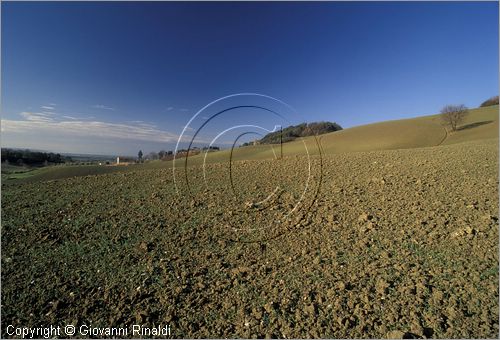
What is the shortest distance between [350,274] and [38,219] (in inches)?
353

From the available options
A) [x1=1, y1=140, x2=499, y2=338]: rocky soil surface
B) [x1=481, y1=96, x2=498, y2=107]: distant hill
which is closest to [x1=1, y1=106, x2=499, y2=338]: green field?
[x1=1, y1=140, x2=499, y2=338]: rocky soil surface

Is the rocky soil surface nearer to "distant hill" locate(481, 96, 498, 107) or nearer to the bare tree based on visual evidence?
the bare tree

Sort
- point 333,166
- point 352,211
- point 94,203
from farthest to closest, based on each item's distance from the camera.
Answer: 1. point 333,166
2. point 94,203
3. point 352,211

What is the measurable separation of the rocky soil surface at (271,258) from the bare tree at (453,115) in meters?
43.8

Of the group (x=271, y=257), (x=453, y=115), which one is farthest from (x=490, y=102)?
(x=271, y=257)

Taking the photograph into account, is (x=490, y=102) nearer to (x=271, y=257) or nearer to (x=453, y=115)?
(x=453, y=115)

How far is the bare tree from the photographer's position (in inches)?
1864

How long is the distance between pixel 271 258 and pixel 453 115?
2096 inches

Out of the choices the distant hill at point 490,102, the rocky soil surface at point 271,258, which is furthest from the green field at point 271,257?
the distant hill at point 490,102

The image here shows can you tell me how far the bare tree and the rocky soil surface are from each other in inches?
1726

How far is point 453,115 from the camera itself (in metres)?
47.8

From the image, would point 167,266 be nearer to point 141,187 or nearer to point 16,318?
point 16,318

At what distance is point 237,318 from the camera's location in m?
4.59

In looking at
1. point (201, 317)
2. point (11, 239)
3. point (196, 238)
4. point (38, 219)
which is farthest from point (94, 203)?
point (201, 317)
